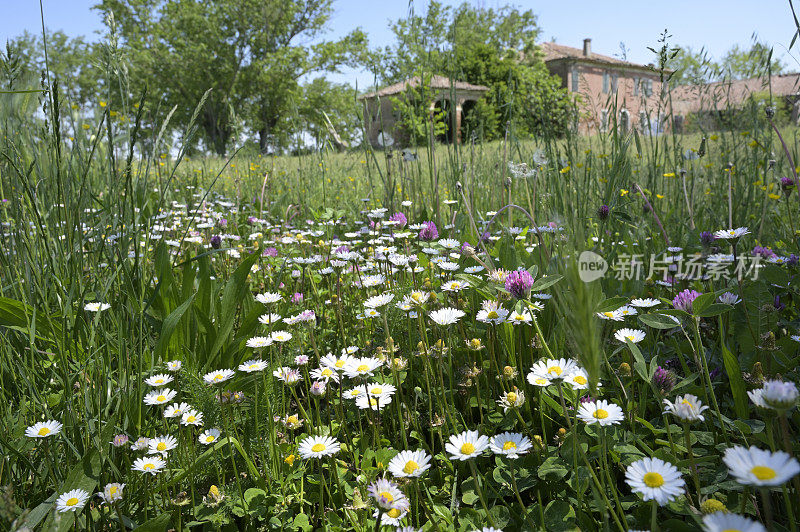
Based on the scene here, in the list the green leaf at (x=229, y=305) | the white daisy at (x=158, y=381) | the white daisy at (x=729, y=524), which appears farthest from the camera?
the green leaf at (x=229, y=305)

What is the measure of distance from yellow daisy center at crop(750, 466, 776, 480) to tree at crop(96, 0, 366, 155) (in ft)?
83.2

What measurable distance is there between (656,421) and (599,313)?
11.0 inches

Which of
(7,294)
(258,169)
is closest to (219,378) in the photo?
(7,294)

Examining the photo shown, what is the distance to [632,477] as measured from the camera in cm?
70

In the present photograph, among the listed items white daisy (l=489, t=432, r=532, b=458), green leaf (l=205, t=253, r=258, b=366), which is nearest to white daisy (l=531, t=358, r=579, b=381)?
white daisy (l=489, t=432, r=532, b=458)

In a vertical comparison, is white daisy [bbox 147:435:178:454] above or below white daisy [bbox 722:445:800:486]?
below

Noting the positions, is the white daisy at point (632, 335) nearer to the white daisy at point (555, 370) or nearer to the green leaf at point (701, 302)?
the green leaf at point (701, 302)

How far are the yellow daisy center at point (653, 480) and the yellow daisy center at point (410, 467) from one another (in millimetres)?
371

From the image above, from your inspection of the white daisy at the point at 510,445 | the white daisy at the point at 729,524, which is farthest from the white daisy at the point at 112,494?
the white daisy at the point at 729,524

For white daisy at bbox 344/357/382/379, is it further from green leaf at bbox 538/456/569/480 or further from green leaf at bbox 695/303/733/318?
green leaf at bbox 695/303/733/318

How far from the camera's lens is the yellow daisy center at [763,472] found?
0.52 metres

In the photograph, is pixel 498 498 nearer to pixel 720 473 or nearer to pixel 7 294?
pixel 720 473

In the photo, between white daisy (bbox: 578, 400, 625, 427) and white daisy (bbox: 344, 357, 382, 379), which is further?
white daisy (bbox: 344, 357, 382, 379)

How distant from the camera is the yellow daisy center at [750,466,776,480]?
1.72ft
